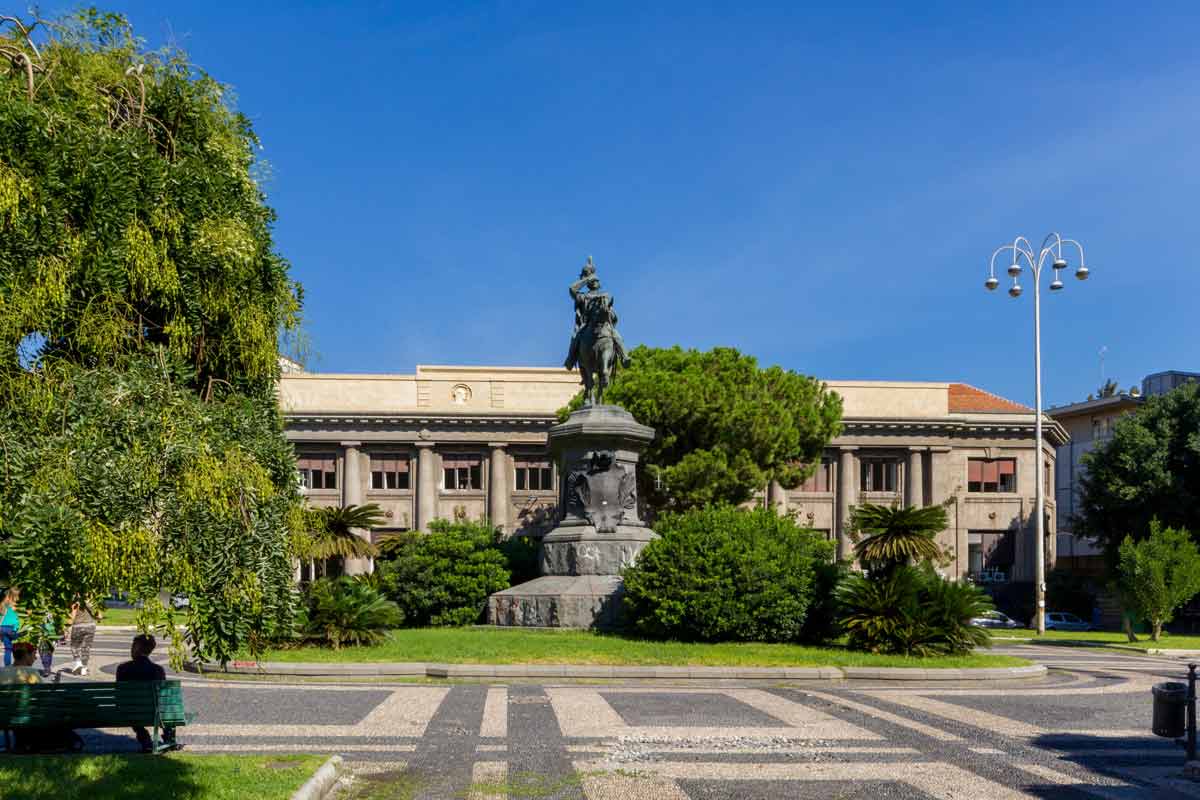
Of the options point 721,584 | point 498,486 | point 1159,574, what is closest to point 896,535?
point 721,584

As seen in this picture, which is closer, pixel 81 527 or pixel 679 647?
pixel 81 527

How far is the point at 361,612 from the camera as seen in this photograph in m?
18.8

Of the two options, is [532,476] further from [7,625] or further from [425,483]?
[7,625]

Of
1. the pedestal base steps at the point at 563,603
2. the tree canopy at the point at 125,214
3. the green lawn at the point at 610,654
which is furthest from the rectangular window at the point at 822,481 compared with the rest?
the tree canopy at the point at 125,214

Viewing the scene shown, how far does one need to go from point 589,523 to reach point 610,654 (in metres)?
5.87

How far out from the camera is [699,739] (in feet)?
34.7

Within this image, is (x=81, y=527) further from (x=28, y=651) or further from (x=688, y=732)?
(x=688, y=732)

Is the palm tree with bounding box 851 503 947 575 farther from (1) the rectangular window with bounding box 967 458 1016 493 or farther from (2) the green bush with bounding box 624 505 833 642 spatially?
(1) the rectangular window with bounding box 967 458 1016 493

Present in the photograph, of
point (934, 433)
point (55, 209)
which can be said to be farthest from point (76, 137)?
point (934, 433)

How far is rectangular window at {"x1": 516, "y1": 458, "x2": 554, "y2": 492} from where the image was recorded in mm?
64000

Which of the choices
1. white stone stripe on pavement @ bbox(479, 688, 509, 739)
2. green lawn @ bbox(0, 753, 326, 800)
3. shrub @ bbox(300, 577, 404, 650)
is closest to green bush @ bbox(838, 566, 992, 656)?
white stone stripe on pavement @ bbox(479, 688, 509, 739)

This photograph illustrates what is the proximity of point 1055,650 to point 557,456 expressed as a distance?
14212 mm

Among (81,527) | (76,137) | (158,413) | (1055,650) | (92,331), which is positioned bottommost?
(1055,650)

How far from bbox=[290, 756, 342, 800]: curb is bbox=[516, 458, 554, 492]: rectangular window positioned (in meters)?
55.1
